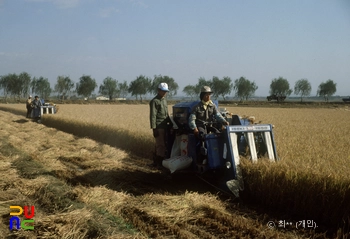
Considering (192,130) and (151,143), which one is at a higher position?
(192,130)

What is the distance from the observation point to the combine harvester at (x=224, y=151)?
6211 mm

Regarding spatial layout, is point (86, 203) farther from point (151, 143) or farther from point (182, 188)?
point (151, 143)

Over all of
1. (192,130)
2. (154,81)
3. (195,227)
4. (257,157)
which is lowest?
(195,227)

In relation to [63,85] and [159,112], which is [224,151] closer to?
[159,112]

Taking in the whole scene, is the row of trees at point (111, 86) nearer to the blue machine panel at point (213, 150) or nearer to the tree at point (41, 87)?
the tree at point (41, 87)

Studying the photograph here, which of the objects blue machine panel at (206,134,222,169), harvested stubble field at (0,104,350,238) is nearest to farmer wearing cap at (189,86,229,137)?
blue machine panel at (206,134,222,169)

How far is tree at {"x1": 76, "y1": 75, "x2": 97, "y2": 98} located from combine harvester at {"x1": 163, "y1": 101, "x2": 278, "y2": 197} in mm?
82965

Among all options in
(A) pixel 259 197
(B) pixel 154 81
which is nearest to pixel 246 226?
(A) pixel 259 197

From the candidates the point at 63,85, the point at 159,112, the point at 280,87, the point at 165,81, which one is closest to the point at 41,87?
the point at 63,85

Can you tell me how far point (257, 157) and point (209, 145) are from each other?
991 millimetres

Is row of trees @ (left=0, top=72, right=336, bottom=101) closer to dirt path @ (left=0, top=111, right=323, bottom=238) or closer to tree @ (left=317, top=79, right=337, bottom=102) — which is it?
tree @ (left=317, top=79, right=337, bottom=102)

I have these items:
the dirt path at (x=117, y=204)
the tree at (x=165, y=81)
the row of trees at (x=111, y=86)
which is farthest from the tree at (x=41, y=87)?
the dirt path at (x=117, y=204)

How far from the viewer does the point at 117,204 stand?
5.53 metres

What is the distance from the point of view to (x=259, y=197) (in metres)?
5.89
